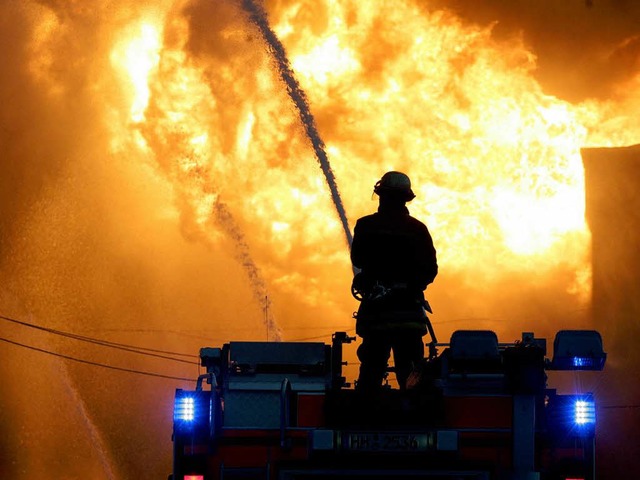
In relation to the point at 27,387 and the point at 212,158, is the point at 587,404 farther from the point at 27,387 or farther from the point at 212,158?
the point at 27,387

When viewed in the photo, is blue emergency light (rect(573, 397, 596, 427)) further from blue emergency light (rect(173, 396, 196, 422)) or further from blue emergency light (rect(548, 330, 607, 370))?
blue emergency light (rect(173, 396, 196, 422))

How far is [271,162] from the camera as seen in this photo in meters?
48.1

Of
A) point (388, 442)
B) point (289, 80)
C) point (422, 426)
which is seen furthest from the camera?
point (289, 80)

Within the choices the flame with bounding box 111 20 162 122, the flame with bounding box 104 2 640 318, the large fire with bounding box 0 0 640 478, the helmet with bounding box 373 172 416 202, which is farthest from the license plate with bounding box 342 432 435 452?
the flame with bounding box 111 20 162 122

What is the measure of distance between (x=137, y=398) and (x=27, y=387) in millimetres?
4087

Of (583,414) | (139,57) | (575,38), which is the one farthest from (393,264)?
(139,57)

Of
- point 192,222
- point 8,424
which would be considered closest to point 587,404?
point 192,222

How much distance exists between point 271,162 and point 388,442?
3910 cm

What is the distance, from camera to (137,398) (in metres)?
Result: 57.8

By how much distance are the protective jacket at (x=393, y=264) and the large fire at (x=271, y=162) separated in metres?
31.7

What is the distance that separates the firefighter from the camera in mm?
10383

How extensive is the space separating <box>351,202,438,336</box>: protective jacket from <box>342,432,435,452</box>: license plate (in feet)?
4.54

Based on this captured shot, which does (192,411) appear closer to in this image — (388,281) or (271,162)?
(388,281)

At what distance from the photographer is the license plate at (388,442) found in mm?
9164
